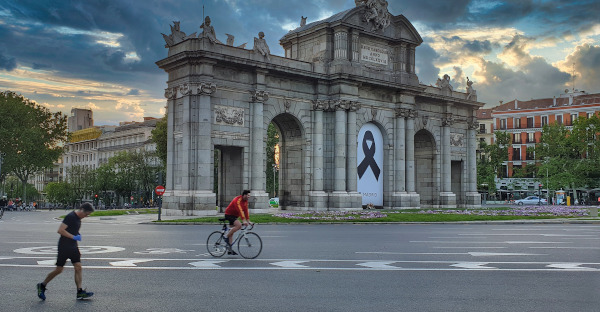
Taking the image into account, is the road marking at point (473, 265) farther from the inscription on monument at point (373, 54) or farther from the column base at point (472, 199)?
the column base at point (472, 199)

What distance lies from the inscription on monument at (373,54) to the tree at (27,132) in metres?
43.3

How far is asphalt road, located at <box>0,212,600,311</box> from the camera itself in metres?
9.93

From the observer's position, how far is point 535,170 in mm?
95500

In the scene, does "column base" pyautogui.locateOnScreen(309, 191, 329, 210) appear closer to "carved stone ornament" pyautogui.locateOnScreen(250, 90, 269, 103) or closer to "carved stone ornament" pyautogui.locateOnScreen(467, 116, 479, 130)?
"carved stone ornament" pyautogui.locateOnScreen(250, 90, 269, 103)

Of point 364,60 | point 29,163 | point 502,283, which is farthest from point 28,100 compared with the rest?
point 502,283

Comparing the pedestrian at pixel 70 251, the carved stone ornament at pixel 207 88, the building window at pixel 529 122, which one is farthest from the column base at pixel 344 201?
the building window at pixel 529 122

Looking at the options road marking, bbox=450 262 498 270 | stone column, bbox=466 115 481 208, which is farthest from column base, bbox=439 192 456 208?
road marking, bbox=450 262 498 270

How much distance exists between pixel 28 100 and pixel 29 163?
31.0 ft

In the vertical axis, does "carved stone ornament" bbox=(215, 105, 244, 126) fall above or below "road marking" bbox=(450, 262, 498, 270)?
above

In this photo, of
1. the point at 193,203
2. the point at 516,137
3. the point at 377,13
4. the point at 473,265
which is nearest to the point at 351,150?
the point at 377,13

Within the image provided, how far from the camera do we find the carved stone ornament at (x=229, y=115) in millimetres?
41031

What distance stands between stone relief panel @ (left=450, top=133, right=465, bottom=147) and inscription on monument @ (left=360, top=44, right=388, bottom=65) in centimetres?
1257

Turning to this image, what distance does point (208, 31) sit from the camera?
40.4 meters

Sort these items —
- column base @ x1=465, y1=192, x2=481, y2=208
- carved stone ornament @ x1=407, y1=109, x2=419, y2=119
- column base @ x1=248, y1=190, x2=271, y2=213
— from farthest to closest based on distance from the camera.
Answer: column base @ x1=465, y1=192, x2=481, y2=208 < carved stone ornament @ x1=407, y1=109, x2=419, y2=119 < column base @ x1=248, y1=190, x2=271, y2=213
